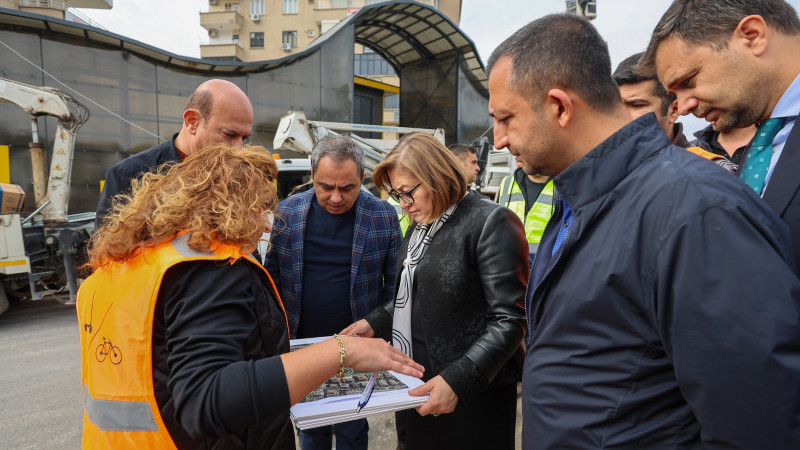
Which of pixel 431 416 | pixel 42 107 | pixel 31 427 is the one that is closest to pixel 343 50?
pixel 42 107

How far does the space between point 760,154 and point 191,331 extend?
4.95ft

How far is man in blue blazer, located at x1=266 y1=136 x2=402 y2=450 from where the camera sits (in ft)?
8.23

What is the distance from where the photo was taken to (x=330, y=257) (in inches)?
101

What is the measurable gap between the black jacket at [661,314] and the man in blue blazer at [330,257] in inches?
61.2

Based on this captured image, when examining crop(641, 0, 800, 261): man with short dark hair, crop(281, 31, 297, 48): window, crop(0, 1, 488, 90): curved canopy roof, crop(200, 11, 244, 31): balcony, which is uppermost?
crop(200, 11, 244, 31): balcony

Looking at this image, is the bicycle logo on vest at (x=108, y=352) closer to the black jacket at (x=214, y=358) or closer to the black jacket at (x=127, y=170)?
the black jacket at (x=214, y=358)

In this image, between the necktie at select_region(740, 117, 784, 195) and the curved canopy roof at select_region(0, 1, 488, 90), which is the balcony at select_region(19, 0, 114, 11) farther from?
the necktie at select_region(740, 117, 784, 195)

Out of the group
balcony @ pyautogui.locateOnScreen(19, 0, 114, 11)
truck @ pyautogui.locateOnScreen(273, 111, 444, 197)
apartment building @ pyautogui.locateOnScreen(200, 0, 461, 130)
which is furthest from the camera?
apartment building @ pyautogui.locateOnScreen(200, 0, 461, 130)

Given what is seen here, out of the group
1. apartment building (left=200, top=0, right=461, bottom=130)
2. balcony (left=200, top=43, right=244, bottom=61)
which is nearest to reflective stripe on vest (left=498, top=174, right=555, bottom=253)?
apartment building (left=200, top=0, right=461, bottom=130)

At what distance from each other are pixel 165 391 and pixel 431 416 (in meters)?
1.13

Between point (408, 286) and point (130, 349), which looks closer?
point (130, 349)

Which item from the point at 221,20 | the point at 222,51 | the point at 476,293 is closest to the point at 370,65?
the point at 222,51

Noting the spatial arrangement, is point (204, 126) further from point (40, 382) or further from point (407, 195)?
point (40, 382)

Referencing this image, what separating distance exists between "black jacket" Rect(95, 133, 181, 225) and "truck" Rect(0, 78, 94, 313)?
4780 millimetres
